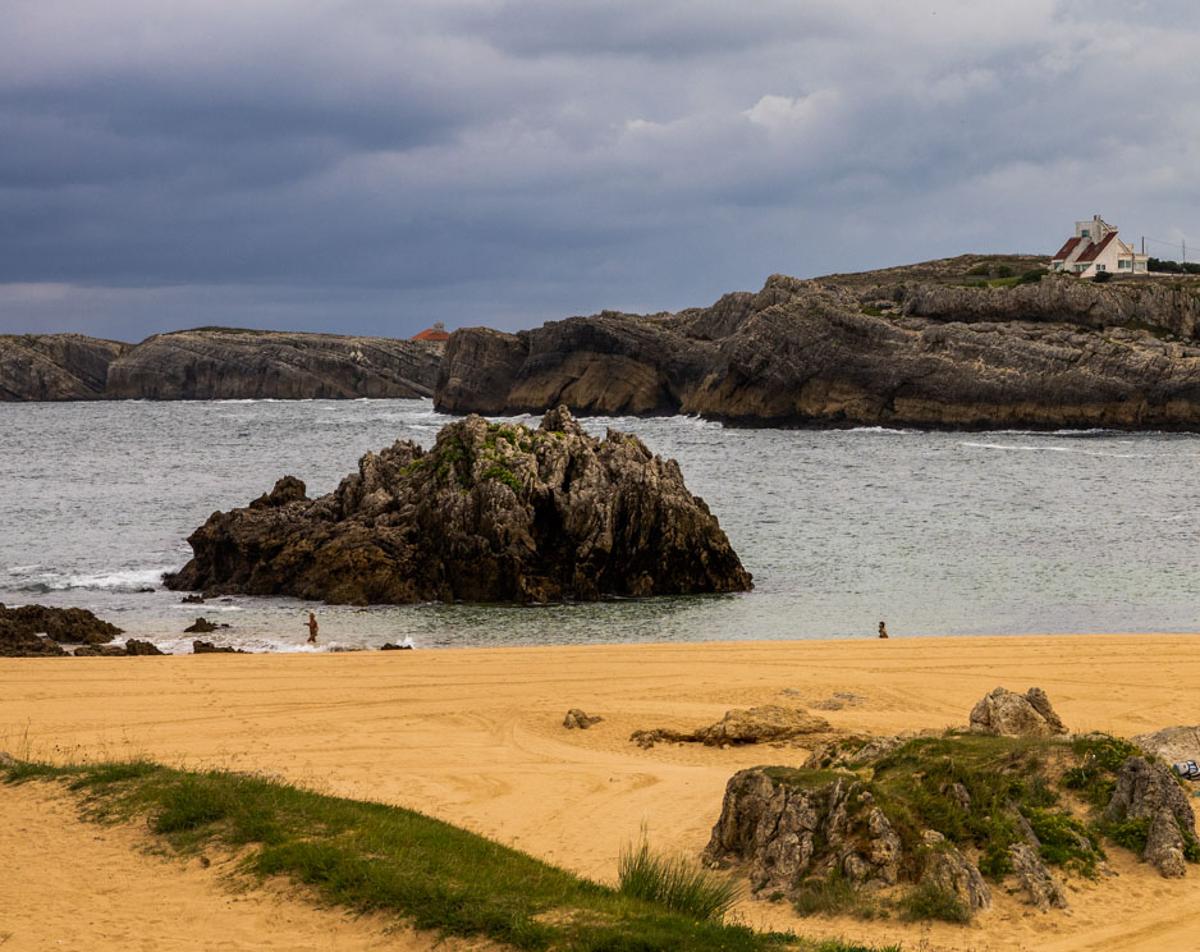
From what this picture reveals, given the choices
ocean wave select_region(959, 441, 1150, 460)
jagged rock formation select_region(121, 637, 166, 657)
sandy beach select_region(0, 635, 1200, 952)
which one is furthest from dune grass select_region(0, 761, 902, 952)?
ocean wave select_region(959, 441, 1150, 460)

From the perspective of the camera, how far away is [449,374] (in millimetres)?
128125

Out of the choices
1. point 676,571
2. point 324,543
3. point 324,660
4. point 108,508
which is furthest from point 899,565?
point 108,508

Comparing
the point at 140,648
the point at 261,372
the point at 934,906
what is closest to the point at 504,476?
the point at 140,648

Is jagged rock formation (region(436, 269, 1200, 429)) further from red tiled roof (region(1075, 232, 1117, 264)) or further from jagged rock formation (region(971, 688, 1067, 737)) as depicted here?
jagged rock formation (region(971, 688, 1067, 737))

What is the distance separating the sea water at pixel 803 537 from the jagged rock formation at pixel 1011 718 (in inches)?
502

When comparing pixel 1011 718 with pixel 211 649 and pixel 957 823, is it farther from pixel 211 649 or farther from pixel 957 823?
pixel 211 649

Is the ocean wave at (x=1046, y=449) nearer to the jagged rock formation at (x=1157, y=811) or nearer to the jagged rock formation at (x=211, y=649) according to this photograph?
the jagged rock formation at (x=211, y=649)

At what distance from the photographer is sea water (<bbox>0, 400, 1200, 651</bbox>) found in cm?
3002

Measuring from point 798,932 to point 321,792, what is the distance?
6655 mm

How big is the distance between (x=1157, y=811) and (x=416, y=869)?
698 cm

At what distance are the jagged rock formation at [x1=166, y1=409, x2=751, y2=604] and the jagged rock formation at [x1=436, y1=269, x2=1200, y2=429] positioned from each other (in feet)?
191

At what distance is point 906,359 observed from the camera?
91438mm

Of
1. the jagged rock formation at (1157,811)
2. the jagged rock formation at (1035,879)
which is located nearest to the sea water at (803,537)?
the jagged rock formation at (1157,811)

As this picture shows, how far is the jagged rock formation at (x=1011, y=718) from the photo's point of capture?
15.5 metres
